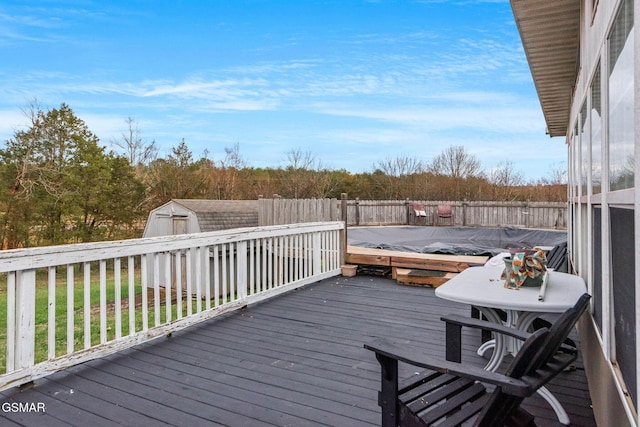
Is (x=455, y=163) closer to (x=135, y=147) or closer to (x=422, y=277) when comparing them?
(x=135, y=147)

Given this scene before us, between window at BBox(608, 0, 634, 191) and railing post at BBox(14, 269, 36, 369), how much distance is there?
124 inches

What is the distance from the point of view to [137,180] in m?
15.7

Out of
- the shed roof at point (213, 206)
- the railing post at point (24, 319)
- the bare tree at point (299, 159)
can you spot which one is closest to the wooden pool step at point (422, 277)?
the railing post at point (24, 319)

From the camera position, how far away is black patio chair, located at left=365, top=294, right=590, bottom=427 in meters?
1.50

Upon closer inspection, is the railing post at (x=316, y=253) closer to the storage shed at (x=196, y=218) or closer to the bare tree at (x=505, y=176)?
the storage shed at (x=196, y=218)

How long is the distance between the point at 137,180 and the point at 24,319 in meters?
14.3

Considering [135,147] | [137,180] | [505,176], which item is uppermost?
[135,147]

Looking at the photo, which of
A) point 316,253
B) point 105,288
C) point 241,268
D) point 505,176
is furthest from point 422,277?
point 505,176

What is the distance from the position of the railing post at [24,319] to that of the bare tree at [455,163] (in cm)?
1793

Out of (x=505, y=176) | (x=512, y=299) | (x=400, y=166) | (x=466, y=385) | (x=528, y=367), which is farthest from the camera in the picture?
(x=400, y=166)

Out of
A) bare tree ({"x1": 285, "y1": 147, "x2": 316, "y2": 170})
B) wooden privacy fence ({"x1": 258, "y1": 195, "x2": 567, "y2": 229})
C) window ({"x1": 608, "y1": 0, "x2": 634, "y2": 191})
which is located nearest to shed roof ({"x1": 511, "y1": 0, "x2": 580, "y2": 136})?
window ({"x1": 608, "y1": 0, "x2": 634, "y2": 191})

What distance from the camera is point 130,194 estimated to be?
50.6ft

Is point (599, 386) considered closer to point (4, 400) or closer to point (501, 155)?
point (4, 400)

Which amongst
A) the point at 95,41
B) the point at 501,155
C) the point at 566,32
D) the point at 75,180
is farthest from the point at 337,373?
the point at 501,155
